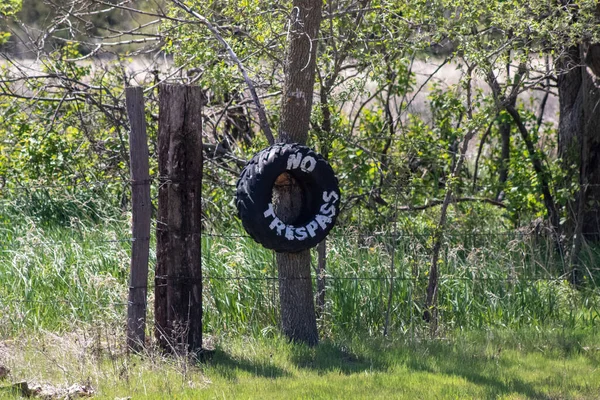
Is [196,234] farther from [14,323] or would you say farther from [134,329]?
[14,323]

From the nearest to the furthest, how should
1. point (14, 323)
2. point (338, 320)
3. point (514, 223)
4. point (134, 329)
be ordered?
point (134, 329)
point (14, 323)
point (338, 320)
point (514, 223)

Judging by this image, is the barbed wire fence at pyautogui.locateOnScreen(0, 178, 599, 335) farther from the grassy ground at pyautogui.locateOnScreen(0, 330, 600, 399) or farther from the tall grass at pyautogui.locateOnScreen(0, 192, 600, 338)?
the grassy ground at pyautogui.locateOnScreen(0, 330, 600, 399)

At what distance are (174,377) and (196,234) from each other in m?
1.15

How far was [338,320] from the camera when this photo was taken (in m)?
7.77

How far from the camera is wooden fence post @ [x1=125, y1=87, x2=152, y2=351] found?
623cm

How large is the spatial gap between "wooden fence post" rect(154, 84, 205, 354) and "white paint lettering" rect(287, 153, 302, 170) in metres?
0.71

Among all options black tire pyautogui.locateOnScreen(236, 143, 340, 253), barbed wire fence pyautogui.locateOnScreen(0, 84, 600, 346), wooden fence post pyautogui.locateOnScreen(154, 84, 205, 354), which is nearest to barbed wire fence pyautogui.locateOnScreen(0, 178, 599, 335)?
barbed wire fence pyautogui.locateOnScreen(0, 84, 600, 346)

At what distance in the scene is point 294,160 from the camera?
6375 mm

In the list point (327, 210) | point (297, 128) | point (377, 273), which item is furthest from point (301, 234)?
point (377, 273)

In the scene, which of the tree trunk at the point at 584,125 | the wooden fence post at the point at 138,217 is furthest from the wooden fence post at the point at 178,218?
the tree trunk at the point at 584,125

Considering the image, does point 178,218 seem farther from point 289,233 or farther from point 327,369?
point 327,369

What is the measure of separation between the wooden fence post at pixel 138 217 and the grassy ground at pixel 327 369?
0.25 m

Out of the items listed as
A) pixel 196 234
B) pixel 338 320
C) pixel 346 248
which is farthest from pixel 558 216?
pixel 196 234

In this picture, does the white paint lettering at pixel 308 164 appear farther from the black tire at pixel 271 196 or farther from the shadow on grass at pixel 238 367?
the shadow on grass at pixel 238 367
